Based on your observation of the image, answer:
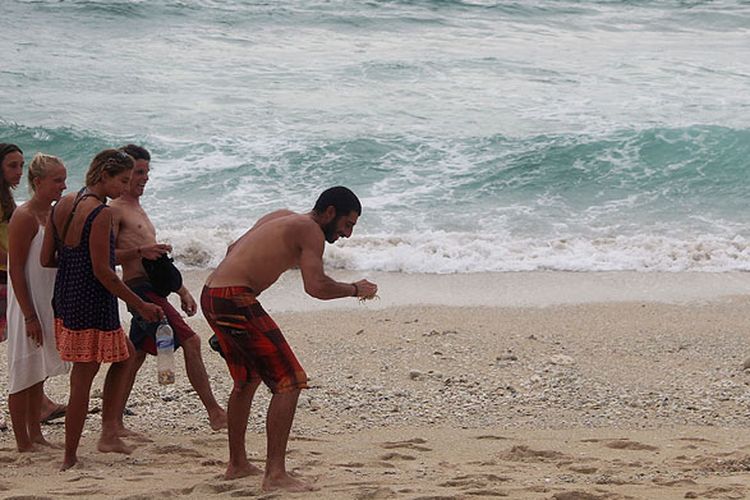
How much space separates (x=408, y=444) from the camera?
5.78m

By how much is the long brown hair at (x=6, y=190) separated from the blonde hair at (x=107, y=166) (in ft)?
1.89

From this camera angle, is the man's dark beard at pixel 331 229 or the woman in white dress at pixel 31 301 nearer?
the man's dark beard at pixel 331 229

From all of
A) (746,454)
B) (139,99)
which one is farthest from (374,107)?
(746,454)

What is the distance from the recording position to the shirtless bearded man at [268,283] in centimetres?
484

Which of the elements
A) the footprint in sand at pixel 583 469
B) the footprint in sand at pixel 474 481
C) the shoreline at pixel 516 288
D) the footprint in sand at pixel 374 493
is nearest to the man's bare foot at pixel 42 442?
the footprint in sand at pixel 374 493

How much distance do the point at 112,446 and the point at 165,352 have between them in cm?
53

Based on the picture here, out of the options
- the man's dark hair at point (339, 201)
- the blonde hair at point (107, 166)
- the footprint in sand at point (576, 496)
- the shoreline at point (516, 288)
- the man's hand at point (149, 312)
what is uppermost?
the blonde hair at point (107, 166)

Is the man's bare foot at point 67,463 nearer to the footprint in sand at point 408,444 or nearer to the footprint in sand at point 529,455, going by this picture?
the footprint in sand at point 408,444

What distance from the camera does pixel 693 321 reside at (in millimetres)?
8992

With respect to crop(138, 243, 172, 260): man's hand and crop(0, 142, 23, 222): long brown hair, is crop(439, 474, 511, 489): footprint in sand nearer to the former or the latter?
crop(138, 243, 172, 260): man's hand

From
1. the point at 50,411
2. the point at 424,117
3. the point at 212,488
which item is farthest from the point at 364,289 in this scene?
the point at 424,117

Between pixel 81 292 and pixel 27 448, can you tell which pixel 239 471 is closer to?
pixel 81 292

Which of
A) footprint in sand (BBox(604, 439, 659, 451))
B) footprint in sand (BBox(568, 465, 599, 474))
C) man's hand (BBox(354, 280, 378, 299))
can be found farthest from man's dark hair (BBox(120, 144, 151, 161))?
footprint in sand (BBox(604, 439, 659, 451))

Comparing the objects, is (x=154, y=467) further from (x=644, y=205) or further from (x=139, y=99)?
(x=139, y=99)
